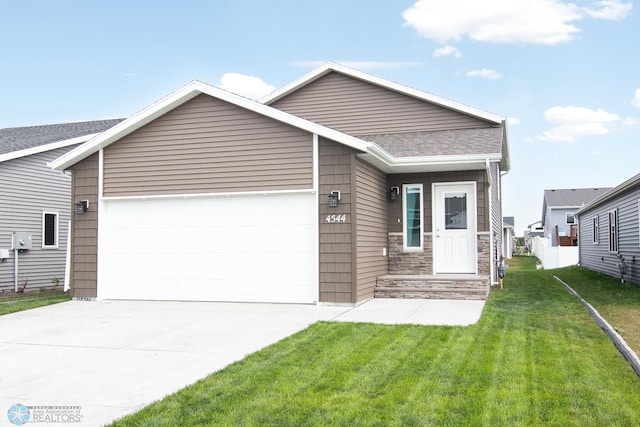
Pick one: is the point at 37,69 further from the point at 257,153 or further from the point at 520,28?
the point at 520,28

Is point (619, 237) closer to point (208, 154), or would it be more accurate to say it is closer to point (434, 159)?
point (434, 159)

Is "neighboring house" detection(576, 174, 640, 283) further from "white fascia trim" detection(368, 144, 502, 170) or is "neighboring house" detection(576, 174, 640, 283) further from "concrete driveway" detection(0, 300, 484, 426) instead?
"concrete driveway" detection(0, 300, 484, 426)

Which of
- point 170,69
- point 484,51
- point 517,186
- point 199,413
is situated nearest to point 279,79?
point 170,69

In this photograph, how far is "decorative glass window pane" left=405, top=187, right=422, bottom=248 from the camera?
42.8ft

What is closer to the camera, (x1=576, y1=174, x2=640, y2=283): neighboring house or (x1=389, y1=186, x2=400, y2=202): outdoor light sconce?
(x1=389, y1=186, x2=400, y2=202): outdoor light sconce

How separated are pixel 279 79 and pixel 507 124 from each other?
716 centimetres

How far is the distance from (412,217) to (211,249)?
4578 millimetres

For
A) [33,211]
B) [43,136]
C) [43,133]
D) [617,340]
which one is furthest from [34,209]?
[617,340]

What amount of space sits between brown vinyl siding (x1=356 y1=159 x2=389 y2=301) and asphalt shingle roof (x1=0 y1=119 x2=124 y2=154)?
973 centimetres

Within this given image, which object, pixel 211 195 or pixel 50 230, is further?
pixel 50 230

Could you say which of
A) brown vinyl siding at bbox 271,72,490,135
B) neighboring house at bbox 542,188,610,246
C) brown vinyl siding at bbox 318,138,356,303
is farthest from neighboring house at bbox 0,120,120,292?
neighboring house at bbox 542,188,610,246

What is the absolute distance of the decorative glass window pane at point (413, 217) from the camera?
13.0 metres

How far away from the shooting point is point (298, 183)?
10.9 m

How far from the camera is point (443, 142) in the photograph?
13.1 m
